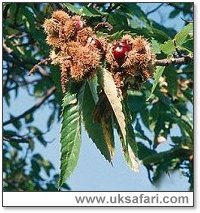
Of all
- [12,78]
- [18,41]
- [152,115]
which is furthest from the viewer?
[12,78]

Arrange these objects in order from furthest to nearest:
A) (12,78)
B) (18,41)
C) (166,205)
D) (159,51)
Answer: (12,78) < (18,41) < (166,205) < (159,51)

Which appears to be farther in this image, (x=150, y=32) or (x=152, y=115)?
(x=152, y=115)

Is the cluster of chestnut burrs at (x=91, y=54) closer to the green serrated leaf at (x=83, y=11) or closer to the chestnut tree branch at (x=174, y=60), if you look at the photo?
the chestnut tree branch at (x=174, y=60)

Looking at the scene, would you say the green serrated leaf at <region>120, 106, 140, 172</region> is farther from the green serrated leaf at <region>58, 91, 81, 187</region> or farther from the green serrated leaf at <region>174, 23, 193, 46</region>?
the green serrated leaf at <region>174, 23, 193, 46</region>

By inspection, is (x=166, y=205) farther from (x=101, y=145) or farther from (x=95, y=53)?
(x=95, y=53)

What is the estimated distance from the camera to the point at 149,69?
191cm

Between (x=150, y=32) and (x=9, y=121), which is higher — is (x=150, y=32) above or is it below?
above

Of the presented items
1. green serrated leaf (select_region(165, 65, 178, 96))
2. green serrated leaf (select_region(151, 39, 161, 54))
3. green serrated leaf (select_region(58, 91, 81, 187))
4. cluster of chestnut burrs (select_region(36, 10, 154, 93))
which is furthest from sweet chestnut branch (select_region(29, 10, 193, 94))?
green serrated leaf (select_region(165, 65, 178, 96))

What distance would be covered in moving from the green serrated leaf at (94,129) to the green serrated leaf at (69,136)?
1.1 inches

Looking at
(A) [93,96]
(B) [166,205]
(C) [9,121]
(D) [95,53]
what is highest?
A: (D) [95,53]

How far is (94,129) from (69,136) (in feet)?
0.38

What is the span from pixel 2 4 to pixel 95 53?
129 centimetres

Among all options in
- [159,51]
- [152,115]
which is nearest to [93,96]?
[159,51]

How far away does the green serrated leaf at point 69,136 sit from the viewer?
1867mm
